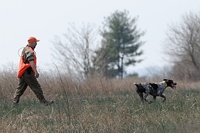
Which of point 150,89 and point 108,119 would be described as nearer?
point 108,119

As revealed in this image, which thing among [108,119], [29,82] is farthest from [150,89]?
[108,119]

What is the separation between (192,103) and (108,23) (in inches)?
1704

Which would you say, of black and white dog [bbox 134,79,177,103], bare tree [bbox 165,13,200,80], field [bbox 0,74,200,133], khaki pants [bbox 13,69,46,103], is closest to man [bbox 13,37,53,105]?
khaki pants [bbox 13,69,46,103]

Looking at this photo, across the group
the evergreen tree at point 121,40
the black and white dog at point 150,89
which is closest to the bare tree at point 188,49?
the evergreen tree at point 121,40

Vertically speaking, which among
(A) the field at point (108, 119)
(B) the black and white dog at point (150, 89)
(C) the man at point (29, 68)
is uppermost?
(C) the man at point (29, 68)

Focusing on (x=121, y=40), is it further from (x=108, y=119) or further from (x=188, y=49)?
(x=108, y=119)

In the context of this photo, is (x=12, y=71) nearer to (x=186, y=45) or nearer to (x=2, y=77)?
(x=2, y=77)

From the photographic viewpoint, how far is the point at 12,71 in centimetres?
1631

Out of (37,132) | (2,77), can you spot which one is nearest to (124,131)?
(37,132)

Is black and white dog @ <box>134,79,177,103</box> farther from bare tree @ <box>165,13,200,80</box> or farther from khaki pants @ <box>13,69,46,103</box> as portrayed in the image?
bare tree @ <box>165,13,200,80</box>

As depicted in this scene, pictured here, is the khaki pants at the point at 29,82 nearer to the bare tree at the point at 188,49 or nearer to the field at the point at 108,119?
the field at the point at 108,119

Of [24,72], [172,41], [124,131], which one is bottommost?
[124,131]

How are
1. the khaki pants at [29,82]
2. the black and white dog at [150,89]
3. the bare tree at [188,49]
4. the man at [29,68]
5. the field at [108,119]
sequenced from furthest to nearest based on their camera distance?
the bare tree at [188,49]
the black and white dog at [150,89]
the khaki pants at [29,82]
the man at [29,68]
the field at [108,119]

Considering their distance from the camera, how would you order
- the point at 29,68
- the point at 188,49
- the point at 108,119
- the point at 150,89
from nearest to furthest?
the point at 108,119, the point at 29,68, the point at 150,89, the point at 188,49
